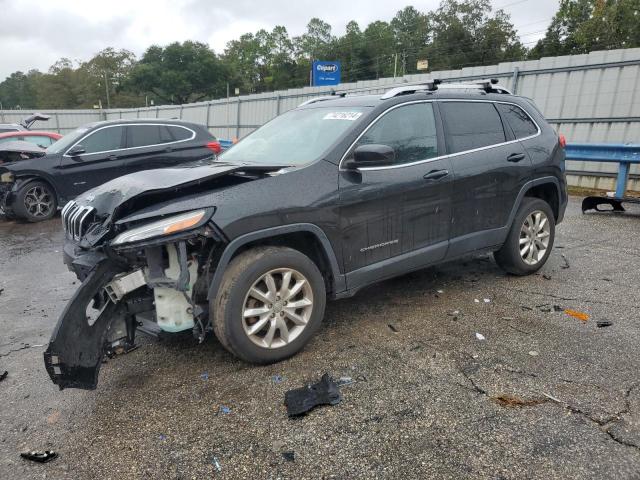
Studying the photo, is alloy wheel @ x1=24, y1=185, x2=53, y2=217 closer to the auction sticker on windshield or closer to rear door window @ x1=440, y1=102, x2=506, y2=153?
the auction sticker on windshield

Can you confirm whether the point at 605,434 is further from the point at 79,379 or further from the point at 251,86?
the point at 251,86

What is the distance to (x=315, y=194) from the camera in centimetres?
330

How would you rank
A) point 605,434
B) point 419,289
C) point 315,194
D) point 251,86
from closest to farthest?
point 605,434, point 315,194, point 419,289, point 251,86

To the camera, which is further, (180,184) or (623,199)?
(623,199)

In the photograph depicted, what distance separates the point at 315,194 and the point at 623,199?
6795mm

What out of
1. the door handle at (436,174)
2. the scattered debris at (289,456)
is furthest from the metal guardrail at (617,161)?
the scattered debris at (289,456)

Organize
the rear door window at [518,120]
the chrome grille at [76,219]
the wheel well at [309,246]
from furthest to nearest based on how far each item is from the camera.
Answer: the rear door window at [518,120] < the wheel well at [309,246] < the chrome grille at [76,219]

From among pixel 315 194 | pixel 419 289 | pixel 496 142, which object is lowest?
pixel 419 289

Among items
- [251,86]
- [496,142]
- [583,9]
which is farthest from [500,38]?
[496,142]

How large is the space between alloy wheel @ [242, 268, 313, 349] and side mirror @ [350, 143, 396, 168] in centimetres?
94

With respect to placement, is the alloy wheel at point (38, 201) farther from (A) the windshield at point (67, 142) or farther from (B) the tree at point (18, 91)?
(B) the tree at point (18, 91)

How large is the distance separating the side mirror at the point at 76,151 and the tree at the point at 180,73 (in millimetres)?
90403

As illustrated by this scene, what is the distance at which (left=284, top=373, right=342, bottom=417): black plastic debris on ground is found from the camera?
2750 mm

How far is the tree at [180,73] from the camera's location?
9056 centimetres
